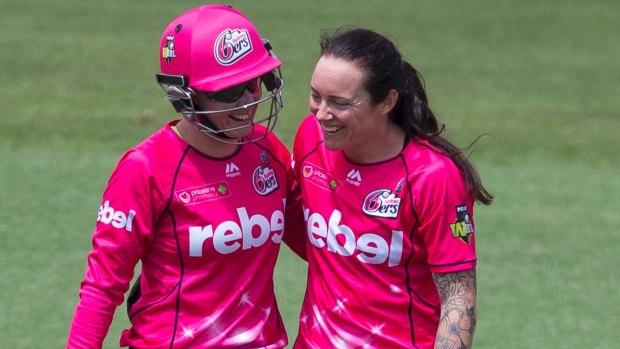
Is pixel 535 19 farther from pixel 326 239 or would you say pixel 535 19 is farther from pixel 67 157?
pixel 326 239

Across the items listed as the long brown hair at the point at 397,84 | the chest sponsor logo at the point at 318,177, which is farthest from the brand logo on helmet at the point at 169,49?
the chest sponsor logo at the point at 318,177

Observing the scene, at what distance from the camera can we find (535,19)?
51.0 feet

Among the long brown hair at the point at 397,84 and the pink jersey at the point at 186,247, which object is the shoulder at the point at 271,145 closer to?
the pink jersey at the point at 186,247

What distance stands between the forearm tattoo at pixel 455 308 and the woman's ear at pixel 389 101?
2.04ft

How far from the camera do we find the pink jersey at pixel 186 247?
4.34 meters

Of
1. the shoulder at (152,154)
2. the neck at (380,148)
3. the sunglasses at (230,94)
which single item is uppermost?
the sunglasses at (230,94)

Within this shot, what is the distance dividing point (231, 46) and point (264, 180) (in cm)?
55

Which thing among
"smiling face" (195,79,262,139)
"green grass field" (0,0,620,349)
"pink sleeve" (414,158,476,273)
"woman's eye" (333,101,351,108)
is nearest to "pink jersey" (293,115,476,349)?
"pink sleeve" (414,158,476,273)

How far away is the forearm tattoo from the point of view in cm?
442

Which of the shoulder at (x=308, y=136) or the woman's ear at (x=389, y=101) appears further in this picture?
the shoulder at (x=308, y=136)

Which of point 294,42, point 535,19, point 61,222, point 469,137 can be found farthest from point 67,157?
point 535,19

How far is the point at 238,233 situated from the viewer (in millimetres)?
4496

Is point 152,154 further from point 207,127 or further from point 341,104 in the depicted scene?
point 341,104

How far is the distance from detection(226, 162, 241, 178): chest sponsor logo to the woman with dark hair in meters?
0.30
